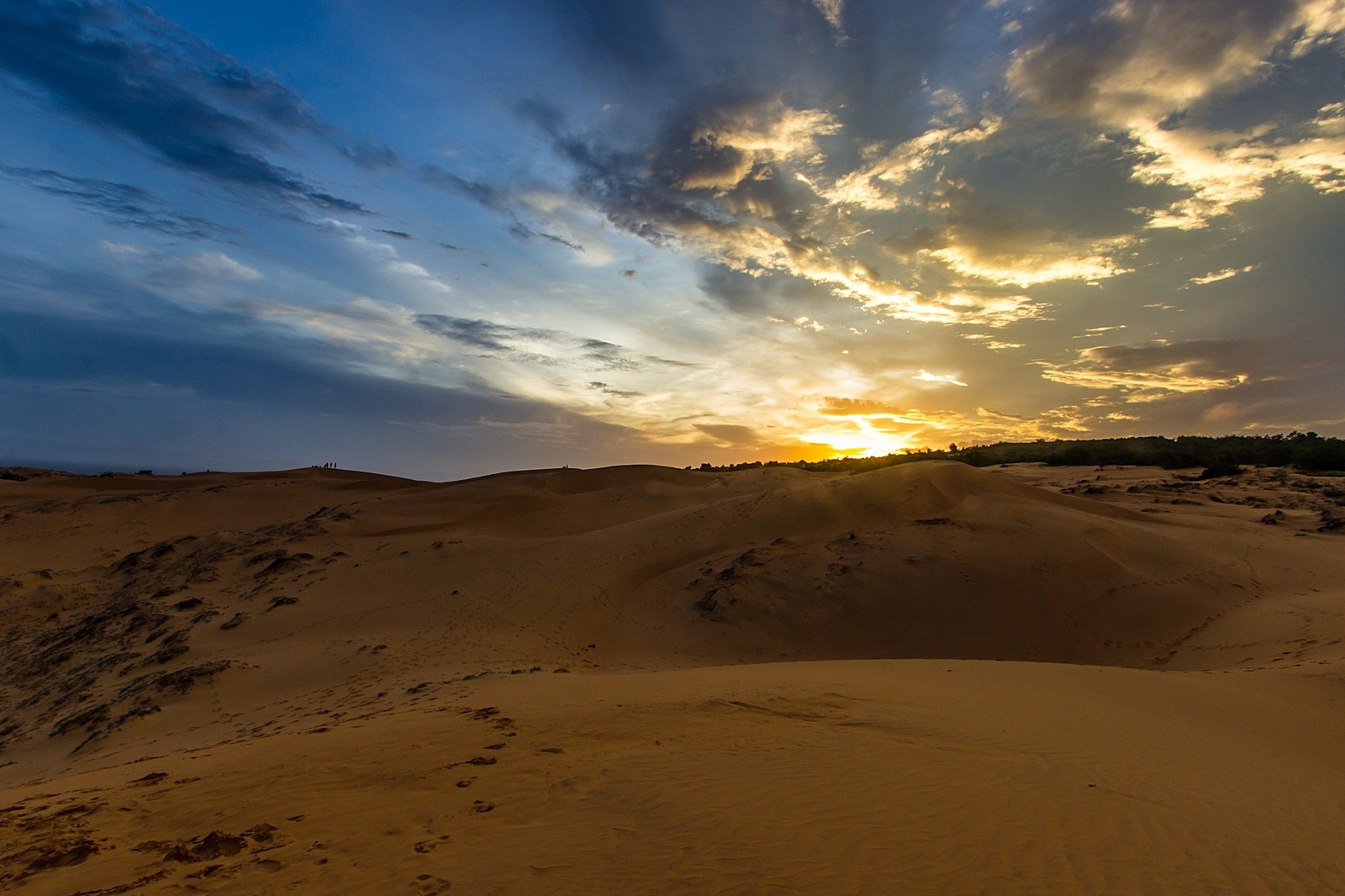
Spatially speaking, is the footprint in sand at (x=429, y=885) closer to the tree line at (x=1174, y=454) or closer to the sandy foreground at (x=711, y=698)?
the sandy foreground at (x=711, y=698)

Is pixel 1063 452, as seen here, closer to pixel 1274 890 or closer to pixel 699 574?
pixel 699 574

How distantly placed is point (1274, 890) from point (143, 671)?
16.4 meters

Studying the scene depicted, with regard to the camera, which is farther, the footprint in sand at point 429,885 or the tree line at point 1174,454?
the tree line at point 1174,454

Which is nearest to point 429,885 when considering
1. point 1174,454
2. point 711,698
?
point 711,698

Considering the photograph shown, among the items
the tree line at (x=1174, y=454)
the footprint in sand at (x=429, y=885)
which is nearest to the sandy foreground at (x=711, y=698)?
the footprint in sand at (x=429, y=885)

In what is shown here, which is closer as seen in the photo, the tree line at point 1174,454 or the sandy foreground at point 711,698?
the sandy foreground at point 711,698

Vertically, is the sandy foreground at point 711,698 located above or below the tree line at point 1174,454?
A: below

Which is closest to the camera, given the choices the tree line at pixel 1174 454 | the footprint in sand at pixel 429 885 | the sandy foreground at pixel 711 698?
the footprint in sand at pixel 429 885

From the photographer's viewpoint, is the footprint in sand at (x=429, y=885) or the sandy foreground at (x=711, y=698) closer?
the footprint in sand at (x=429, y=885)

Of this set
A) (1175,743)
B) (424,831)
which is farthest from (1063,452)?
(424,831)

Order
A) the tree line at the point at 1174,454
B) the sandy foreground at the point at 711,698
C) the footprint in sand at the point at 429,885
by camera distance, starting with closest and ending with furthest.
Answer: the footprint in sand at the point at 429,885 < the sandy foreground at the point at 711,698 < the tree line at the point at 1174,454

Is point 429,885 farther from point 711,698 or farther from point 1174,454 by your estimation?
point 1174,454

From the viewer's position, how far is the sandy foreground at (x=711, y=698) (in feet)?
15.4

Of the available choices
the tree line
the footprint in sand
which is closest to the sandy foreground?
the footprint in sand
